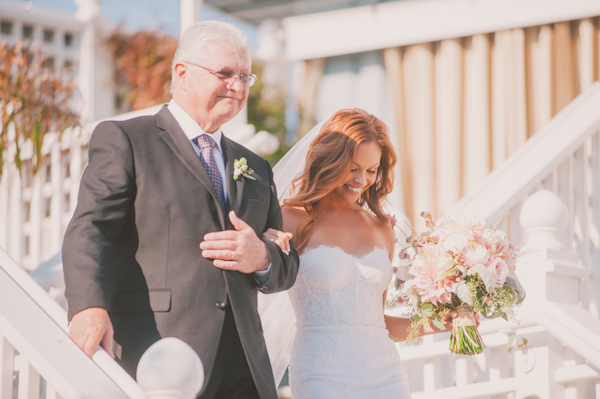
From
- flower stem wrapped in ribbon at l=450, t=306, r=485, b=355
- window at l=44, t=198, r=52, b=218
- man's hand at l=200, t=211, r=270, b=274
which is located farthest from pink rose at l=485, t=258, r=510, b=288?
window at l=44, t=198, r=52, b=218

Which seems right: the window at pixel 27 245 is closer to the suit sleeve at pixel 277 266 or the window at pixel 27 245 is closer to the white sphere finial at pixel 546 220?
the suit sleeve at pixel 277 266

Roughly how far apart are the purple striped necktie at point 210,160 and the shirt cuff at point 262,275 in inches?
10.2

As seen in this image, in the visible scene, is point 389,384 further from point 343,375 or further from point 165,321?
point 165,321

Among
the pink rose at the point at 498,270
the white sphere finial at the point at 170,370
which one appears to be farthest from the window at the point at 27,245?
the white sphere finial at the point at 170,370

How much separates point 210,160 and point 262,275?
1.37ft

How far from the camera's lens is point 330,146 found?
3.31 metres

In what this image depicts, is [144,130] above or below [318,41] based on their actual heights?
below

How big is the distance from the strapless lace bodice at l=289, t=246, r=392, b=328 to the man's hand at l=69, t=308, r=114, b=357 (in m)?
1.21

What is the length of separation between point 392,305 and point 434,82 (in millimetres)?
4166

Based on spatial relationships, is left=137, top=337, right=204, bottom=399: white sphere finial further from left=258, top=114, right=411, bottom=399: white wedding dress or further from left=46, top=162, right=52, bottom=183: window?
left=46, top=162, right=52, bottom=183: window

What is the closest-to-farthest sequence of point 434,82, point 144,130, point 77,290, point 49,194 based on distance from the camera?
1. point 77,290
2. point 144,130
3. point 49,194
4. point 434,82

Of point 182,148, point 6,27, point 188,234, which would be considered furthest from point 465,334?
point 6,27

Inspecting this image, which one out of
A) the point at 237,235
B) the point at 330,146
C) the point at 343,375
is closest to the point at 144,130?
the point at 237,235

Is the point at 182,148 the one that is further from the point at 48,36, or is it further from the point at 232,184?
the point at 48,36
